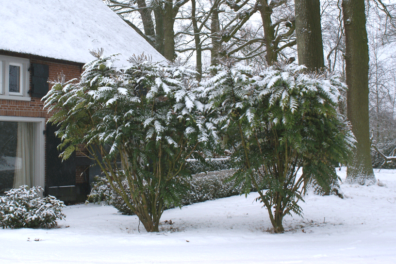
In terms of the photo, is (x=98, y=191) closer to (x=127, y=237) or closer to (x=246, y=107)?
(x=127, y=237)

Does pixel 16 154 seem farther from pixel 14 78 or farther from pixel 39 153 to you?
pixel 14 78

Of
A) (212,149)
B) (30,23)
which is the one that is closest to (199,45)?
(30,23)

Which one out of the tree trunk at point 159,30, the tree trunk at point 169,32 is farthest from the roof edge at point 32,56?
the tree trunk at point 159,30

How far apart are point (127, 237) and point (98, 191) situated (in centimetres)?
432

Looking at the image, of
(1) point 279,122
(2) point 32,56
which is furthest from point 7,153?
(1) point 279,122

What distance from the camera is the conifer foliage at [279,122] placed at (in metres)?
4.48

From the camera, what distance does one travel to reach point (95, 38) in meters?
10.2

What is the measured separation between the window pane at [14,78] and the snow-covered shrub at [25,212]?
3.20m

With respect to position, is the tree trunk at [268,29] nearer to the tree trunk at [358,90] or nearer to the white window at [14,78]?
the tree trunk at [358,90]

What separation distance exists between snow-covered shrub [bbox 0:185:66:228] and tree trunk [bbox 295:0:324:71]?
20.7 ft

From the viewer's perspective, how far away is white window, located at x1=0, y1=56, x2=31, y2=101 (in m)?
7.96

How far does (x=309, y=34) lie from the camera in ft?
26.0

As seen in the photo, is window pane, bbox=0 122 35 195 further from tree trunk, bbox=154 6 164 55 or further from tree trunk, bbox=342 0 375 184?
tree trunk, bbox=154 6 164 55

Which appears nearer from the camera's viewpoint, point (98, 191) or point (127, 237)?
point (127, 237)
